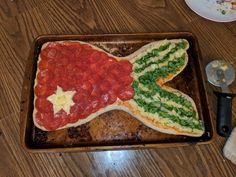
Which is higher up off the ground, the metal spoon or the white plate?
the white plate

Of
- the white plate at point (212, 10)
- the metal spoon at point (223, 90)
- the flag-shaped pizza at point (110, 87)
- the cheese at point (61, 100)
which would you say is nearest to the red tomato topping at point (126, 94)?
the flag-shaped pizza at point (110, 87)

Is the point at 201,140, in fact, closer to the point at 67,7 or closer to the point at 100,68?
the point at 100,68

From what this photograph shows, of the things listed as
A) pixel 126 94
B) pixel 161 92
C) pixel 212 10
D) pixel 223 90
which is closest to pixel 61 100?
pixel 126 94

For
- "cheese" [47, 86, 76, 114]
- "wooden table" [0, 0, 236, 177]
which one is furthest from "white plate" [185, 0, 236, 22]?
"cheese" [47, 86, 76, 114]

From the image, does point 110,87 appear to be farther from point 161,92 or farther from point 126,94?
point 161,92

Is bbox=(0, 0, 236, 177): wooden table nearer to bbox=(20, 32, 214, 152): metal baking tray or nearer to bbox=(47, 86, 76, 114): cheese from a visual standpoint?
bbox=(20, 32, 214, 152): metal baking tray

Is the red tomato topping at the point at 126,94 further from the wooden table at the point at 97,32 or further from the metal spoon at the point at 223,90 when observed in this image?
the metal spoon at the point at 223,90
